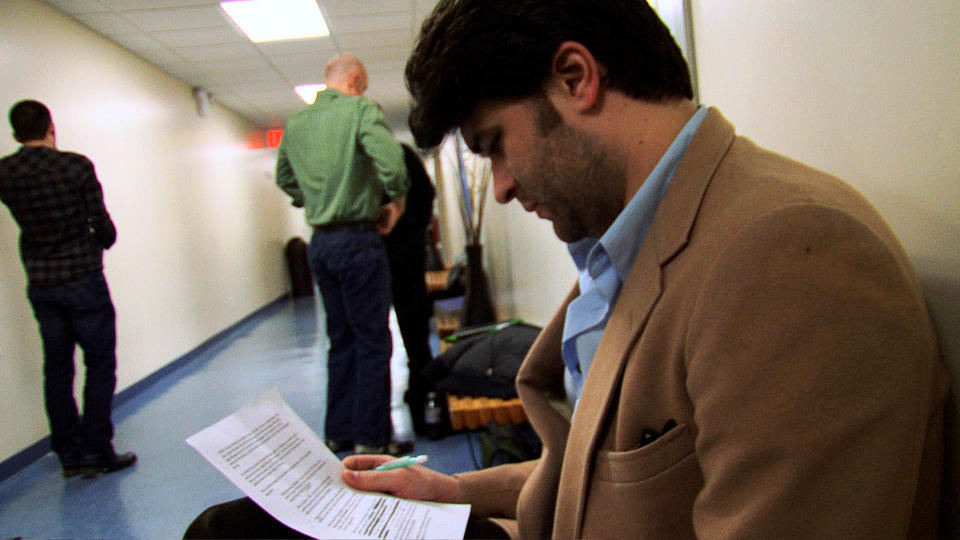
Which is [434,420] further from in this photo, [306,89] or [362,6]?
[306,89]

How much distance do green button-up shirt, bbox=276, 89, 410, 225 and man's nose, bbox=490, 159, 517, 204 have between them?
1550 mm

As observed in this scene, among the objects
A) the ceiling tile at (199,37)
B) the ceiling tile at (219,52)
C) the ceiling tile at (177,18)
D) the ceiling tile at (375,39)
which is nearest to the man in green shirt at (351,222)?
the ceiling tile at (177,18)

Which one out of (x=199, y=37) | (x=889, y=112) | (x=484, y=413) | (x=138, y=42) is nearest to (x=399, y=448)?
(x=484, y=413)

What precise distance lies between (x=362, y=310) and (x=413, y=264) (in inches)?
19.1

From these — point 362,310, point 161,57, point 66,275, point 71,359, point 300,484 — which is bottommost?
point 71,359

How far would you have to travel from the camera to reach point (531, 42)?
2.03 ft

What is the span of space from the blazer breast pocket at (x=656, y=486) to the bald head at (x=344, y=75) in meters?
2.11

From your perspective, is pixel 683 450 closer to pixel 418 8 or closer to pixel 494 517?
pixel 494 517

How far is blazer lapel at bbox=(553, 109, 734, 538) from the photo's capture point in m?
0.55

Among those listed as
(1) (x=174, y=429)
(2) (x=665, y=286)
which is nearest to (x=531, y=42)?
(2) (x=665, y=286)

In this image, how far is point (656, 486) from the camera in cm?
53

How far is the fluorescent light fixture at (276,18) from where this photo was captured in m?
4.02

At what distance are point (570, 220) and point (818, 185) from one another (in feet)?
0.84

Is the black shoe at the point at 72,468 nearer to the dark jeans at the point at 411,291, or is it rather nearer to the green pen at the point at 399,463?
the dark jeans at the point at 411,291
